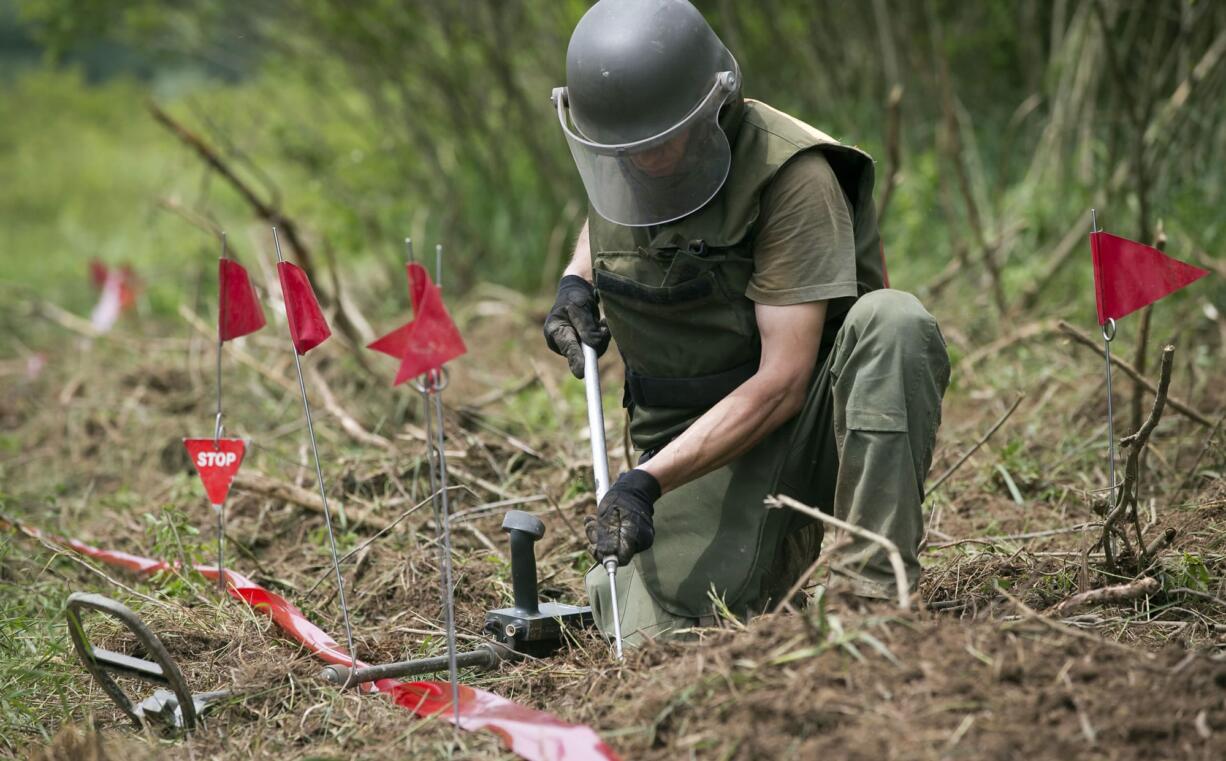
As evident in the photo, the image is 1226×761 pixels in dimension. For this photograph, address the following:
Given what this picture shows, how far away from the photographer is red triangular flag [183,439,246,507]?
3275mm

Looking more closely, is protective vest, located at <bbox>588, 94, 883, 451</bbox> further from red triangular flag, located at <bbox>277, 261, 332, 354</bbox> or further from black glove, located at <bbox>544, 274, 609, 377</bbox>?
red triangular flag, located at <bbox>277, 261, 332, 354</bbox>

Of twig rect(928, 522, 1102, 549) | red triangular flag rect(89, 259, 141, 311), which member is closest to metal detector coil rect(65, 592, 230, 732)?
twig rect(928, 522, 1102, 549)

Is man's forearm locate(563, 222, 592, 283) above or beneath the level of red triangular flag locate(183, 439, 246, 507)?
above

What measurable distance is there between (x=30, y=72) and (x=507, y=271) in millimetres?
14236

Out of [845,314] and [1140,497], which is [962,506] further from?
[845,314]

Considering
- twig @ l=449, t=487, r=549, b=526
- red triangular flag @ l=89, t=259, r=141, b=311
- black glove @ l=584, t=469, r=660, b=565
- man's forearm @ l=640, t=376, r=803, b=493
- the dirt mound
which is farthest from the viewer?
red triangular flag @ l=89, t=259, r=141, b=311

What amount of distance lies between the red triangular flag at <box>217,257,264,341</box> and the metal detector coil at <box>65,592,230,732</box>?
857 mm

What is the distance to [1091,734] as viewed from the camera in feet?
6.59

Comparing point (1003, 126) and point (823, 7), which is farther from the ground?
point (823, 7)

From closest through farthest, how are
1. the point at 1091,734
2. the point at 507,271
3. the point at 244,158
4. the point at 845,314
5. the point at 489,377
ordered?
the point at 1091,734 < the point at 845,314 < the point at 489,377 < the point at 244,158 < the point at 507,271

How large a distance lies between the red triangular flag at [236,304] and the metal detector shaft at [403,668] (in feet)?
3.11

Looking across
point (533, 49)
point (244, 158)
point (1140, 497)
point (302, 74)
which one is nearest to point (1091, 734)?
point (1140, 497)

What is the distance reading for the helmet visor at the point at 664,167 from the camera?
283 centimetres

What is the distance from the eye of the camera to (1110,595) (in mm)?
2709
